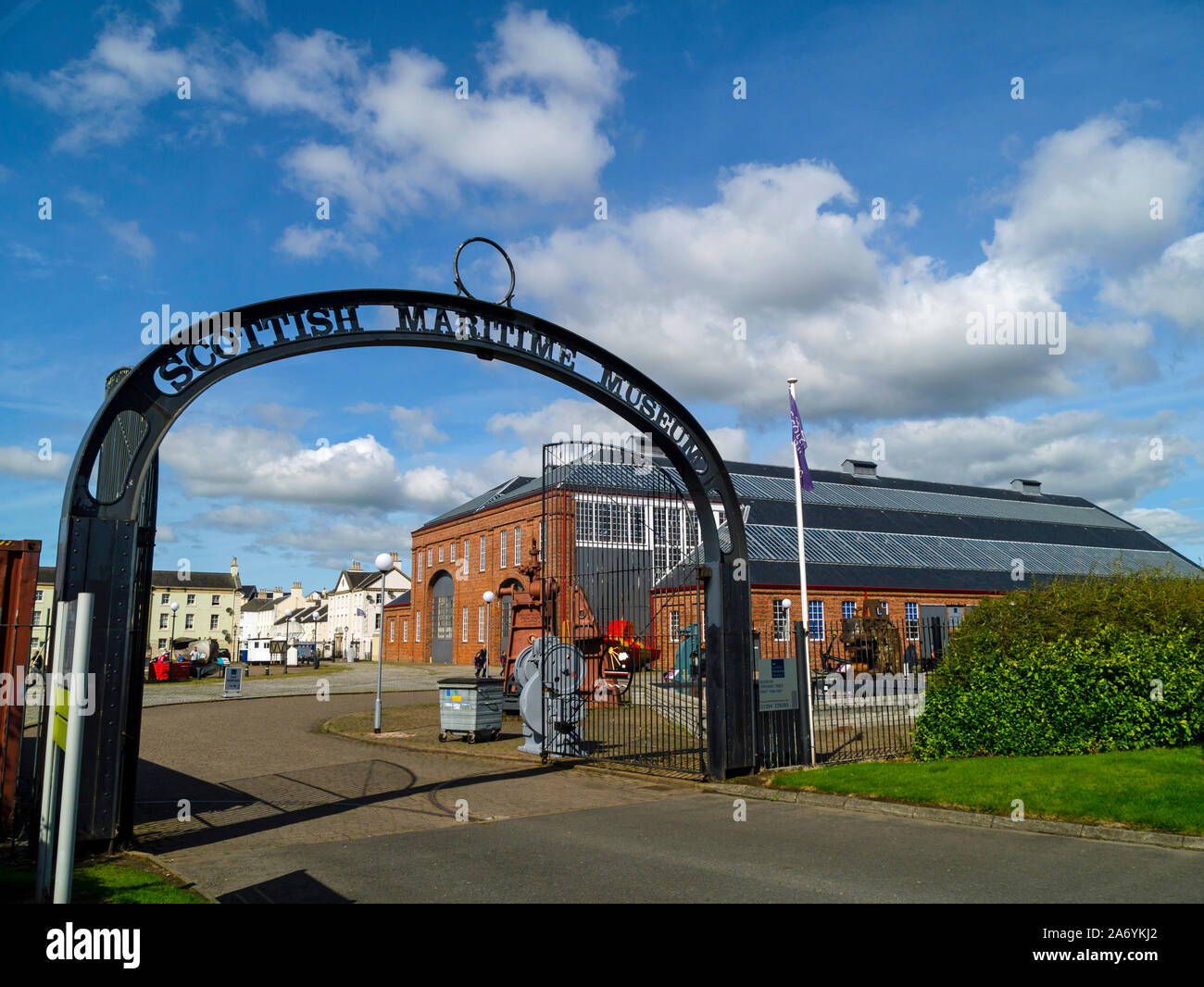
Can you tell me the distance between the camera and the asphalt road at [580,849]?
6.25m

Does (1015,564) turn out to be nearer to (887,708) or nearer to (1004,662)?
(887,708)

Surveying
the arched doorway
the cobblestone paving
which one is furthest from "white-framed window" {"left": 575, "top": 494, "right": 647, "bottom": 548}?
the arched doorway

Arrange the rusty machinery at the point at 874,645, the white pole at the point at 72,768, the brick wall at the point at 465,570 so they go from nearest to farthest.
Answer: the white pole at the point at 72,768 → the rusty machinery at the point at 874,645 → the brick wall at the point at 465,570

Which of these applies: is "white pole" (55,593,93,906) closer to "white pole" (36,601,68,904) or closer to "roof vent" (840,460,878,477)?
"white pole" (36,601,68,904)

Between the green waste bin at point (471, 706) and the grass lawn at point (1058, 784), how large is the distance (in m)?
6.61

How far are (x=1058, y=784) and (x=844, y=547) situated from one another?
34977 millimetres

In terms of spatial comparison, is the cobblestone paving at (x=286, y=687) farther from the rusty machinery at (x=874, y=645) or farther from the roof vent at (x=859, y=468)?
the roof vent at (x=859, y=468)

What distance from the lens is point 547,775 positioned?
489 inches

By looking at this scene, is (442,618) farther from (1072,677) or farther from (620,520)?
(1072,677)

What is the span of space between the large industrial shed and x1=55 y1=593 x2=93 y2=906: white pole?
24.7 meters

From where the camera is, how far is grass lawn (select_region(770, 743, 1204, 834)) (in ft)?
26.8

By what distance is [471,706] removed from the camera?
627 inches

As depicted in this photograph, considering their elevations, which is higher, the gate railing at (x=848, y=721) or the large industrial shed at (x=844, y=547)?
the large industrial shed at (x=844, y=547)

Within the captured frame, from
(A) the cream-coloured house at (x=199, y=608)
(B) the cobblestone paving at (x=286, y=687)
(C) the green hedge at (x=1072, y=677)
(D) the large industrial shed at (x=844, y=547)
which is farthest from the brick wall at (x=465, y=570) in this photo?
(A) the cream-coloured house at (x=199, y=608)
